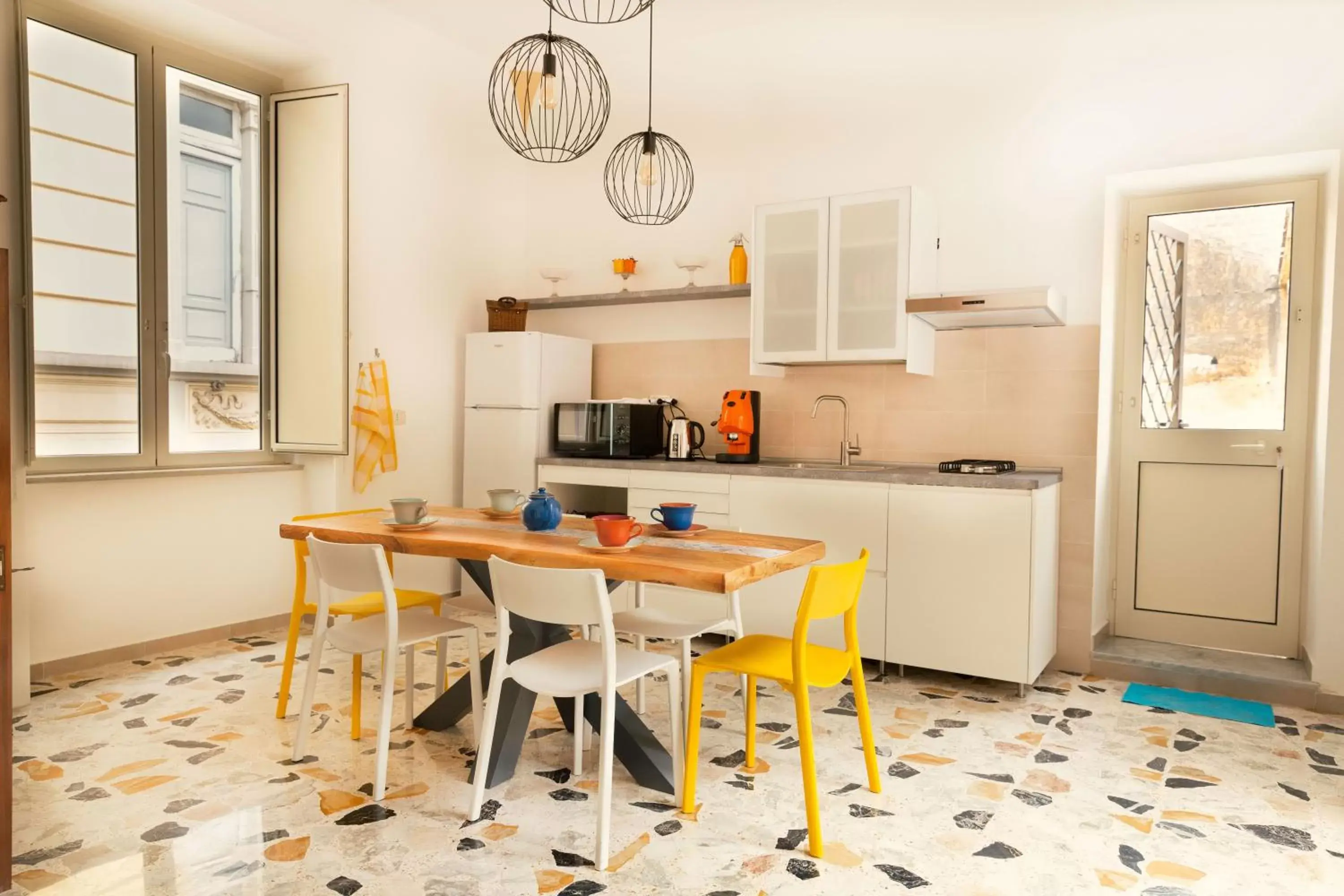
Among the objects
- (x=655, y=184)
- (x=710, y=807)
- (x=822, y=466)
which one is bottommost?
(x=710, y=807)

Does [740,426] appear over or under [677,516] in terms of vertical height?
over

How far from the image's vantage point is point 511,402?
498cm

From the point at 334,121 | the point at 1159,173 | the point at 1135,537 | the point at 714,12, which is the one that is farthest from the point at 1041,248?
the point at 334,121

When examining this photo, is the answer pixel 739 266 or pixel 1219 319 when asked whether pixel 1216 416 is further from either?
pixel 739 266

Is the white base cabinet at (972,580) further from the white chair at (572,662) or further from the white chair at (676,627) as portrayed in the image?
the white chair at (572,662)

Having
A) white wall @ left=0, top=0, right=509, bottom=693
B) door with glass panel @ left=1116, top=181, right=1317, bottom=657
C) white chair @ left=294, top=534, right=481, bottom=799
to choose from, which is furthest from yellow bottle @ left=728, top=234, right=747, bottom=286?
white chair @ left=294, top=534, right=481, bottom=799

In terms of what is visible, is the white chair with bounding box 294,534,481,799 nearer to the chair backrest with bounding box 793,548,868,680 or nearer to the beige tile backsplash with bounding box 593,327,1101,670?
the chair backrest with bounding box 793,548,868,680

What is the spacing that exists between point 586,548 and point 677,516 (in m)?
0.42

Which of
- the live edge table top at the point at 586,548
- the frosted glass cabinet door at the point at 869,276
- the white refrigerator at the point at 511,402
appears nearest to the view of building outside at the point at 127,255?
the white refrigerator at the point at 511,402

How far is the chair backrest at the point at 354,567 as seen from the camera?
8.69 feet

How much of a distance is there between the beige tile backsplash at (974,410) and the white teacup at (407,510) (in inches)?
88.3

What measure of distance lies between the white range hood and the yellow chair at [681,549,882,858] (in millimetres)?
1516

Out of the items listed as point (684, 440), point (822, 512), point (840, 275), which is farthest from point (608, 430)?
point (840, 275)

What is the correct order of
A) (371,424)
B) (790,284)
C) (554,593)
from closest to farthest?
(554,593) → (790,284) → (371,424)
